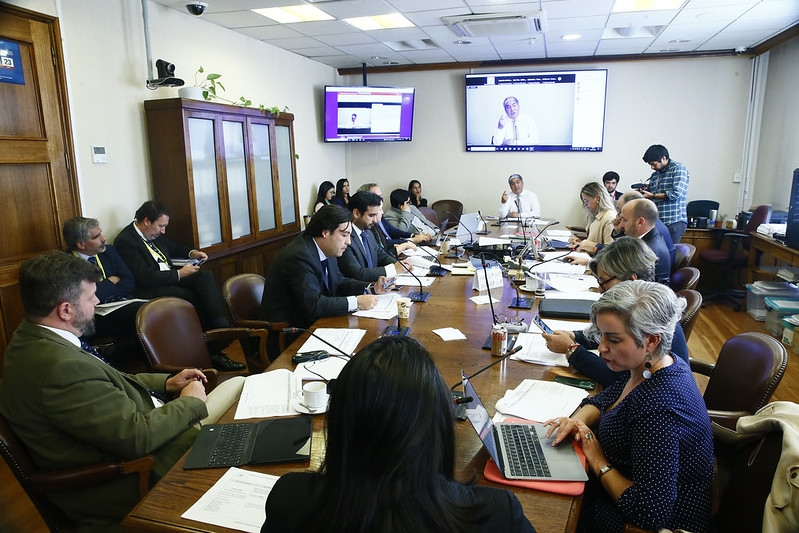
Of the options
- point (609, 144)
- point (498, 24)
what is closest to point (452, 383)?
point (498, 24)

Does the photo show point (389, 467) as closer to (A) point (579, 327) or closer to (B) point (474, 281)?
(A) point (579, 327)

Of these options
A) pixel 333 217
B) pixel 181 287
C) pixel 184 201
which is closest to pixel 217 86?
pixel 184 201

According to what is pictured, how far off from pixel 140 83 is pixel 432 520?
402cm

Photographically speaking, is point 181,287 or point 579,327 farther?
point 181,287

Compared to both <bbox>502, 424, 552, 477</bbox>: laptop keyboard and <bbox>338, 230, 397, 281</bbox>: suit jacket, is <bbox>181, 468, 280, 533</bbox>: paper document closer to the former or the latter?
<bbox>502, 424, 552, 477</bbox>: laptop keyboard

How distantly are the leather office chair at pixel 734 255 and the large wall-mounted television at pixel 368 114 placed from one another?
4027mm

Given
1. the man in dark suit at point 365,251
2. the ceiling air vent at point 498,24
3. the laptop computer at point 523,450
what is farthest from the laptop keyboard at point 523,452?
the ceiling air vent at point 498,24

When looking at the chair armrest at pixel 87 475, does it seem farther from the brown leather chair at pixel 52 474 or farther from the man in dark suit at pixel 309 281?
the man in dark suit at pixel 309 281

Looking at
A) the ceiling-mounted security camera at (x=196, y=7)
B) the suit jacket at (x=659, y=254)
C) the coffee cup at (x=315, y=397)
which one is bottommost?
the coffee cup at (x=315, y=397)

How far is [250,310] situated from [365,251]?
112 centimetres

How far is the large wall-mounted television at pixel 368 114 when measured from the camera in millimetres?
6699

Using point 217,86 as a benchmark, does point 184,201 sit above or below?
below

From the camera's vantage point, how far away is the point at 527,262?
3742 mm

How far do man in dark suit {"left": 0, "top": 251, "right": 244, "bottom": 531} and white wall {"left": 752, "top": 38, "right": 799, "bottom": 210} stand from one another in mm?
5937
